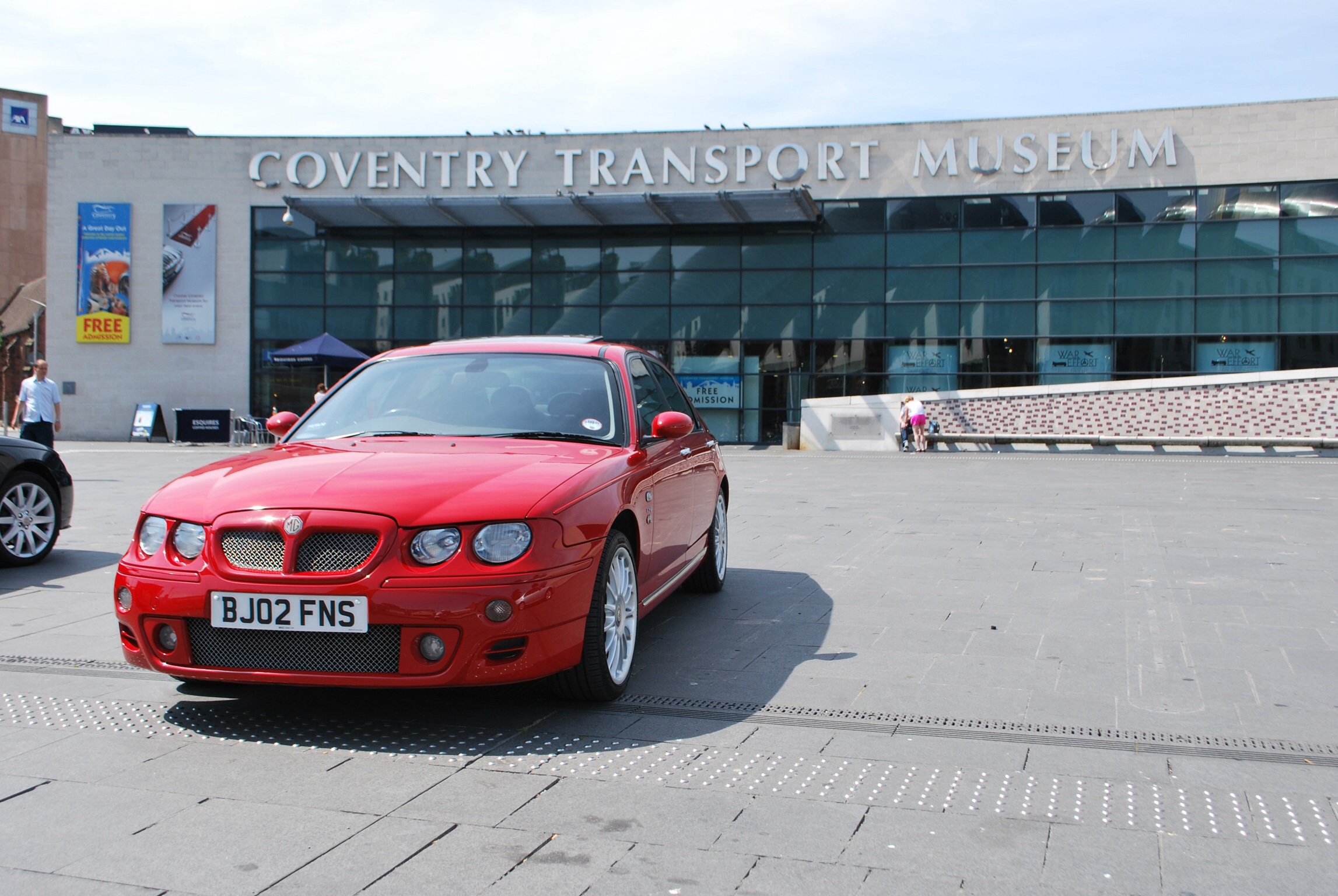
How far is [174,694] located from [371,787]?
1564mm

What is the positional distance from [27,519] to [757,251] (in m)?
23.3

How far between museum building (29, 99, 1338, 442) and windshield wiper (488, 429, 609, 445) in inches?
870

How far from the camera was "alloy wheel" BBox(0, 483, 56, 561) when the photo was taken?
7.70m

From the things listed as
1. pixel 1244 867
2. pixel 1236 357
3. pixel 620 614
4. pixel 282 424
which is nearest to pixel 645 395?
pixel 620 614

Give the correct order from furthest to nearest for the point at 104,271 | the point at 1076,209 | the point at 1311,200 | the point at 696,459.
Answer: the point at 104,271
the point at 1076,209
the point at 1311,200
the point at 696,459

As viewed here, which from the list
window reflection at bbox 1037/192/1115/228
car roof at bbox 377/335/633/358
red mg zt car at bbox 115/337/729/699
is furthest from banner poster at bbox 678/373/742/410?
red mg zt car at bbox 115/337/729/699

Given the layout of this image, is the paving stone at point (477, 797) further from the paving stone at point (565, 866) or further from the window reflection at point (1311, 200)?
the window reflection at point (1311, 200)

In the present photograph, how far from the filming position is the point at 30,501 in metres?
7.88

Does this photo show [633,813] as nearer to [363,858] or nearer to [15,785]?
[363,858]

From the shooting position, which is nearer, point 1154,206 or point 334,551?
point 334,551

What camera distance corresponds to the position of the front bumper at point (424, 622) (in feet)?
12.4

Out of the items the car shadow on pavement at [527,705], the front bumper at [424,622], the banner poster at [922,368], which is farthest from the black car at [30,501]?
the banner poster at [922,368]

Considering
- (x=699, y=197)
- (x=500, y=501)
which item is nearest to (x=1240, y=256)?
(x=699, y=197)

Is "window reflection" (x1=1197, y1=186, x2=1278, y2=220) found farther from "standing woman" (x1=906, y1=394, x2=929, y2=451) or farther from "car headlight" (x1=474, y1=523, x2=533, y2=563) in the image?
"car headlight" (x1=474, y1=523, x2=533, y2=563)
